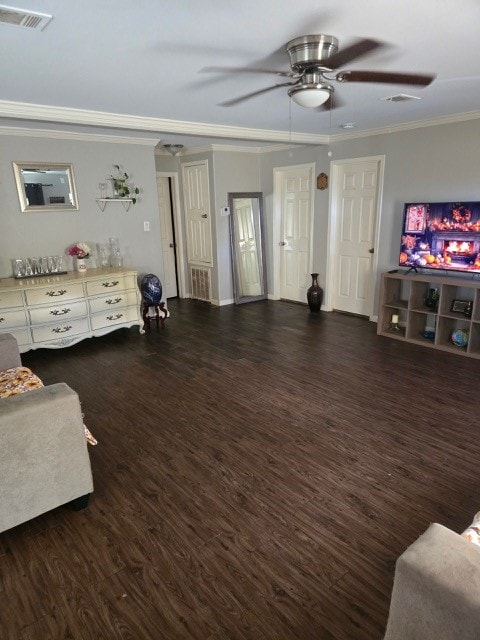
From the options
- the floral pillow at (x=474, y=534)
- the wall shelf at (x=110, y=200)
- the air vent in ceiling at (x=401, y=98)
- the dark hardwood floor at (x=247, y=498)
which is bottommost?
the dark hardwood floor at (x=247, y=498)

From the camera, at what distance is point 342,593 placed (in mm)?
1671

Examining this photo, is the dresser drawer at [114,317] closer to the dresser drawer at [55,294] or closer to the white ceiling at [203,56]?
the dresser drawer at [55,294]

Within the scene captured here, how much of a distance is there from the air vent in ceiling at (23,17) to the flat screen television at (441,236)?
3.84 meters

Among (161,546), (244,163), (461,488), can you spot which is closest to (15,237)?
(244,163)

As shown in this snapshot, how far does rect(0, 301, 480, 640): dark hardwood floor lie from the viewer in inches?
63.6

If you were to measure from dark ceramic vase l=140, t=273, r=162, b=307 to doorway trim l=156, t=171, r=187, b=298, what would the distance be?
1673 millimetres

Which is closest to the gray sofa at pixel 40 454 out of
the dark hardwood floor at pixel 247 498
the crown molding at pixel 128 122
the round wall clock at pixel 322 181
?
the dark hardwood floor at pixel 247 498

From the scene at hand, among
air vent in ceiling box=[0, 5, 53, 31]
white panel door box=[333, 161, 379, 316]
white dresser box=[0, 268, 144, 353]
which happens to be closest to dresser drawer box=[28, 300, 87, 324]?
white dresser box=[0, 268, 144, 353]

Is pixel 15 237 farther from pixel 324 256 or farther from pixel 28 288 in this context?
pixel 324 256

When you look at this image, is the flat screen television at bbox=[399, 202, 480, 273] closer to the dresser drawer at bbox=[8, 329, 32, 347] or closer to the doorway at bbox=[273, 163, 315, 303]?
the doorway at bbox=[273, 163, 315, 303]

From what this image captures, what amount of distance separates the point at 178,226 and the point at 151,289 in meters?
1.96

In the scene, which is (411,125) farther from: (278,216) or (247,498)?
(247,498)

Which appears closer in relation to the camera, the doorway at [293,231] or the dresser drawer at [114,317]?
the dresser drawer at [114,317]

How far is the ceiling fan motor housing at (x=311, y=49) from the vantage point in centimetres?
212
